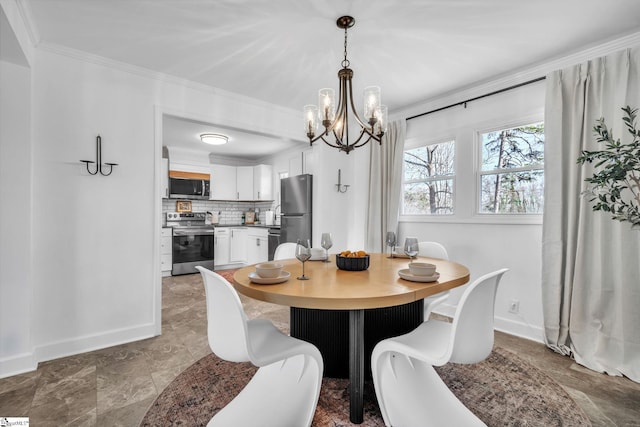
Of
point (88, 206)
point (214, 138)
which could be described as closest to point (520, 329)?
point (88, 206)

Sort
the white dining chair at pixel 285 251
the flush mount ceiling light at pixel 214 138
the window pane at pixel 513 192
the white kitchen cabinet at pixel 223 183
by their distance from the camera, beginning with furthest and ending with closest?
the white kitchen cabinet at pixel 223 183
the flush mount ceiling light at pixel 214 138
the window pane at pixel 513 192
the white dining chair at pixel 285 251

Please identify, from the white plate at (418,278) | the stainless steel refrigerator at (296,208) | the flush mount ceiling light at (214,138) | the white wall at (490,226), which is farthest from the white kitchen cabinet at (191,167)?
the white plate at (418,278)

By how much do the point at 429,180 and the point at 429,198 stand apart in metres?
0.21

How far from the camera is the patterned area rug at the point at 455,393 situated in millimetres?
1582

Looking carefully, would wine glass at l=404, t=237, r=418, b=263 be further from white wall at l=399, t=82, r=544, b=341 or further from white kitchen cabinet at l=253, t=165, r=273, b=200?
white kitchen cabinet at l=253, t=165, r=273, b=200

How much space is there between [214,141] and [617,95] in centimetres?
467

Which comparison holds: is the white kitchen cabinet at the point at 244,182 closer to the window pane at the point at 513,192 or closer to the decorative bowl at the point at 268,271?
the window pane at the point at 513,192

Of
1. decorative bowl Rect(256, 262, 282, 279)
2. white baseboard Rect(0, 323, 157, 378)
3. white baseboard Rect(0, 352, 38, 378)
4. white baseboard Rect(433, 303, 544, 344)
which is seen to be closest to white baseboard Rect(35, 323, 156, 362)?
white baseboard Rect(0, 323, 157, 378)

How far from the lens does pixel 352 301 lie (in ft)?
4.14

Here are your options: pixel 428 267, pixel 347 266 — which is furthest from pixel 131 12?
pixel 428 267

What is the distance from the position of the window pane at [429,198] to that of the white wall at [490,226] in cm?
13

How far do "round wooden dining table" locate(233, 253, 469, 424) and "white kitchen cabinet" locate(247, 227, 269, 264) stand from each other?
3239 millimetres

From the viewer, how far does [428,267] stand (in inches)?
62.4

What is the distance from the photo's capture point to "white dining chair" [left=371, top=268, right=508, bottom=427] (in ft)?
4.09
